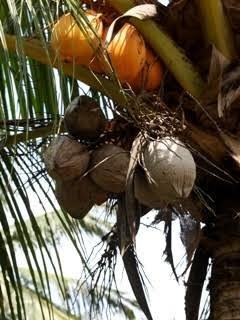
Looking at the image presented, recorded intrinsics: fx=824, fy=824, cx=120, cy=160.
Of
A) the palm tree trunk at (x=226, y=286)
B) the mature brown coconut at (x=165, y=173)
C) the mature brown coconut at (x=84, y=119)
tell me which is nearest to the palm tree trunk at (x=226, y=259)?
the palm tree trunk at (x=226, y=286)

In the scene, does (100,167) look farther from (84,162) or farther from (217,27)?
(217,27)

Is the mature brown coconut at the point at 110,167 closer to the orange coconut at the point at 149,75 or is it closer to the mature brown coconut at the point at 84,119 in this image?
the mature brown coconut at the point at 84,119

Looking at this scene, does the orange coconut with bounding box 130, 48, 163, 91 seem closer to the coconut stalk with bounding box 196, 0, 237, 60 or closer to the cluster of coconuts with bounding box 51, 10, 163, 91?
the cluster of coconuts with bounding box 51, 10, 163, 91

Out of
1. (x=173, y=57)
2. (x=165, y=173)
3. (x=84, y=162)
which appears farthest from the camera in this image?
(x=173, y=57)

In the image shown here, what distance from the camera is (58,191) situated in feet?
5.56

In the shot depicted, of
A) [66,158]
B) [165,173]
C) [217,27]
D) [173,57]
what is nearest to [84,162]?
[66,158]

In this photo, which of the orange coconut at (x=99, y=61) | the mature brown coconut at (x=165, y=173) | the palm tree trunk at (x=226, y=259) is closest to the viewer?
the mature brown coconut at (x=165, y=173)

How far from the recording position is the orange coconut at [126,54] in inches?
66.0

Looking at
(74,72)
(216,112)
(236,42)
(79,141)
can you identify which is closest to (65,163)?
(79,141)

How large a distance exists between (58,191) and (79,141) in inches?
4.4

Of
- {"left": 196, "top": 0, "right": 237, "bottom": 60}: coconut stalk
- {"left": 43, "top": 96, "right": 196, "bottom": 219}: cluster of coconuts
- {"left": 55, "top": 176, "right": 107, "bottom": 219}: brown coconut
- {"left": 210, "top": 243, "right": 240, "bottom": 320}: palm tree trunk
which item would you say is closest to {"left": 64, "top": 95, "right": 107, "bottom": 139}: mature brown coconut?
{"left": 43, "top": 96, "right": 196, "bottom": 219}: cluster of coconuts

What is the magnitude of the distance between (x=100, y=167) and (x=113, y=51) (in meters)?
0.25

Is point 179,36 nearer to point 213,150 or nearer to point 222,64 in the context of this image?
point 222,64

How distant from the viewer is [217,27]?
1737 millimetres
